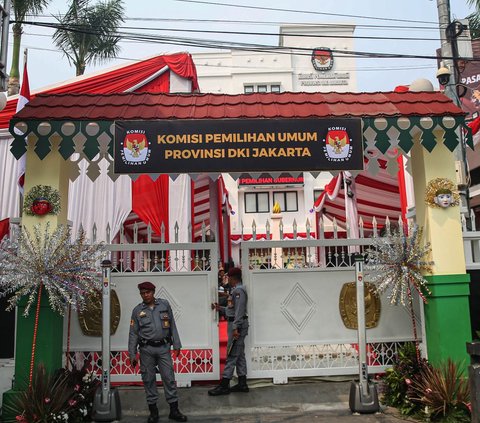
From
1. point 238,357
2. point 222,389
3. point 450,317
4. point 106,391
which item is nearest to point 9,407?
point 106,391

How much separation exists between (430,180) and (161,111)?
369cm

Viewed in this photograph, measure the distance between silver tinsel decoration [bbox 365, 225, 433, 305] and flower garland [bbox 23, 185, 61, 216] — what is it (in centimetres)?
413

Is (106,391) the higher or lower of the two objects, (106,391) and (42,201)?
the lower

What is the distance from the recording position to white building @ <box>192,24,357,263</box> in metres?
28.5

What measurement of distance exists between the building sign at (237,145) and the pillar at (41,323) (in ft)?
3.12

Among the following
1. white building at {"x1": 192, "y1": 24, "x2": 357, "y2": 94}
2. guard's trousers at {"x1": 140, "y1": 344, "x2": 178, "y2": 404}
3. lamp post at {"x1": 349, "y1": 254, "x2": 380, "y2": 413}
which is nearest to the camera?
guard's trousers at {"x1": 140, "y1": 344, "x2": 178, "y2": 404}

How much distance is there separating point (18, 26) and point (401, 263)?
58.3 feet

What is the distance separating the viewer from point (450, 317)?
241 inches

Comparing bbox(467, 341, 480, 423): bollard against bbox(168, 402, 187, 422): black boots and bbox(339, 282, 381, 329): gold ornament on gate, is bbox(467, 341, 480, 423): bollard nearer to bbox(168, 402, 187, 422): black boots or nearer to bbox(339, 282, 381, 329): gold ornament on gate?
bbox(339, 282, 381, 329): gold ornament on gate

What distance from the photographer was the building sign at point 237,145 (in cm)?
606

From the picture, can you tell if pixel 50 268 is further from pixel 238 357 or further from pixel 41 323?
pixel 238 357

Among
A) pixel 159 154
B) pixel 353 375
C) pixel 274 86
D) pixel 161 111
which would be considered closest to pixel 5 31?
pixel 161 111

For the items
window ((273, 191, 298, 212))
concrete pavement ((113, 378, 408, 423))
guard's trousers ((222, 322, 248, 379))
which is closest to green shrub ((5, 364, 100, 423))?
concrete pavement ((113, 378, 408, 423))

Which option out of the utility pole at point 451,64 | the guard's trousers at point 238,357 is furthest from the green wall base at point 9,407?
the utility pole at point 451,64
